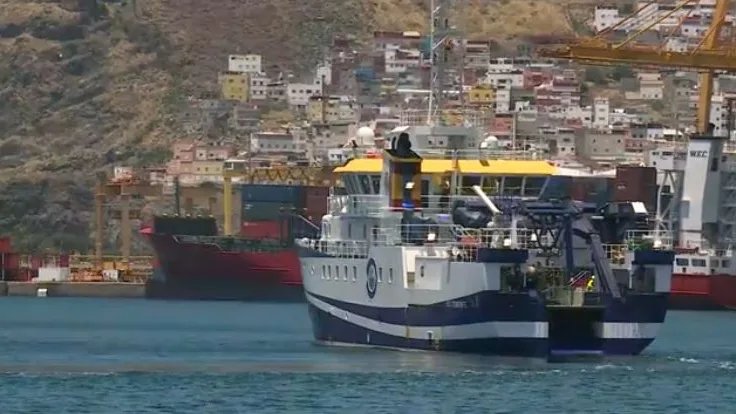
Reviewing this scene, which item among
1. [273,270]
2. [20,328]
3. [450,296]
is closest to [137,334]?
[20,328]

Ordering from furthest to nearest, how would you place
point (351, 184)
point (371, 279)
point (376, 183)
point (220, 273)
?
point (220, 273)
point (351, 184)
point (376, 183)
point (371, 279)

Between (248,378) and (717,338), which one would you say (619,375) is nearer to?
(248,378)

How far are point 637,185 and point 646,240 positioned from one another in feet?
227

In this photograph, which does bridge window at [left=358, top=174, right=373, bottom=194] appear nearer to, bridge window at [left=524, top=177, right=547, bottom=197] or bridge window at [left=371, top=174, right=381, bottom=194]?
bridge window at [left=371, top=174, right=381, bottom=194]

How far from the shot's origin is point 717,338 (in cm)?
9906

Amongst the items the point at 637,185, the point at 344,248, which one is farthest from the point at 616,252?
the point at 637,185

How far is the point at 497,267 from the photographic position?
75375 millimetres

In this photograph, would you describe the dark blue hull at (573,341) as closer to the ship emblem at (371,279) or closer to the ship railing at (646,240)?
the ship railing at (646,240)

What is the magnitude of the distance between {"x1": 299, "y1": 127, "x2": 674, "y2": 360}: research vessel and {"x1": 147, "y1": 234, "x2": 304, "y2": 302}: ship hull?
61852mm

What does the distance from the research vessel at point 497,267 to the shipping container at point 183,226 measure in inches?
2794

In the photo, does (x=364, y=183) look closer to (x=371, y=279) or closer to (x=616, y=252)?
(x=371, y=279)

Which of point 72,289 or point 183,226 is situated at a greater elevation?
point 183,226

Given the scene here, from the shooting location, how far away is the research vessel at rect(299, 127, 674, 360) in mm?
75812

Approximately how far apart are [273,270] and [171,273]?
744 centimetres
